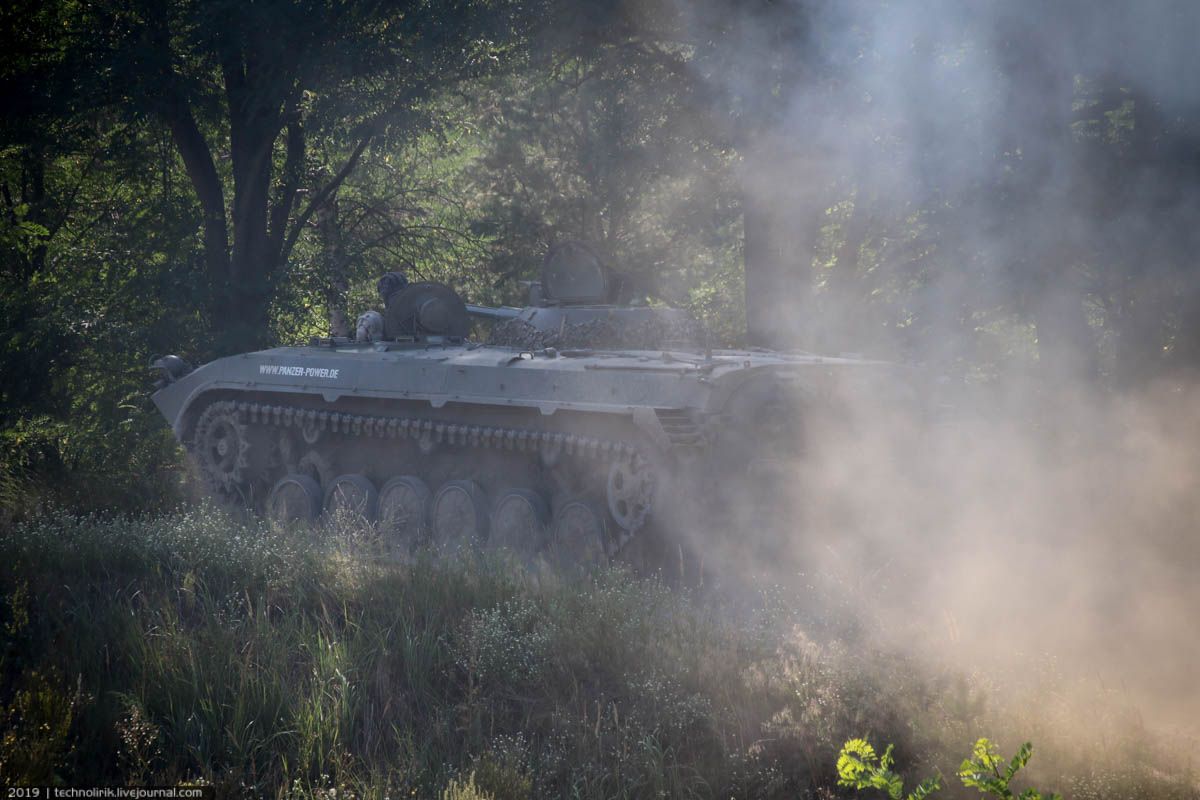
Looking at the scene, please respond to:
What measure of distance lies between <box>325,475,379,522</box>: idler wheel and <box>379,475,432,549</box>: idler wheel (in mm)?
111

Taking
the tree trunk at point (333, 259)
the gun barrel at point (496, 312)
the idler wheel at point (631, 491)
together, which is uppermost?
the tree trunk at point (333, 259)

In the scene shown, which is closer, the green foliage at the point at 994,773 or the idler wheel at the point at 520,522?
the green foliage at the point at 994,773

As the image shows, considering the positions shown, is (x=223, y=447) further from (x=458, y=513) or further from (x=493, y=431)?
(x=493, y=431)

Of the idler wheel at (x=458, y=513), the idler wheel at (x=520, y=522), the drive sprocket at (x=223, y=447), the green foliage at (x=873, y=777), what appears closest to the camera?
the green foliage at (x=873, y=777)

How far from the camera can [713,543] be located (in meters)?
8.45

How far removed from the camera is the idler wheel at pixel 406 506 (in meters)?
10.5

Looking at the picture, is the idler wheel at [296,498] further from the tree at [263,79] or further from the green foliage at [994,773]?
the green foliage at [994,773]

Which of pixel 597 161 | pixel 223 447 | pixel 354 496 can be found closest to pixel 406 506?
Result: pixel 354 496

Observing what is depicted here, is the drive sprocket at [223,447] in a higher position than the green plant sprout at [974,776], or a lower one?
higher

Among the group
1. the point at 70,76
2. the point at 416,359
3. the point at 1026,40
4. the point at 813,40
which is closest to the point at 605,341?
the point at 416,359

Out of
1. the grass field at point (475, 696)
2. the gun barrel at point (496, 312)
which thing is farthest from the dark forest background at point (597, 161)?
the grass field at point (475, 696)

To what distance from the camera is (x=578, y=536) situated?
9.26 metres

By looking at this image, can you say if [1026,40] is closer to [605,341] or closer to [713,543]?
[605,341]

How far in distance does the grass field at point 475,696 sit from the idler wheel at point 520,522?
2166 millimetres
